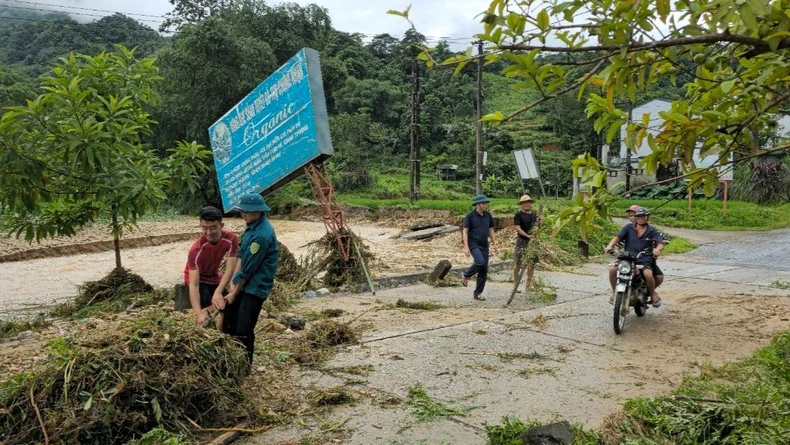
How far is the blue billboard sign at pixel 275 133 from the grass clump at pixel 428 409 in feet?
17.7

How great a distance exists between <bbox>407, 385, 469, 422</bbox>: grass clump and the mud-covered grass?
0.44 m

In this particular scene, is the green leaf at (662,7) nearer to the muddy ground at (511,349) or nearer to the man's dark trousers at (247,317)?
the muddy ground at (511,349)

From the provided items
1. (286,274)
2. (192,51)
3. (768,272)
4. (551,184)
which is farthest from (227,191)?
(551,184)

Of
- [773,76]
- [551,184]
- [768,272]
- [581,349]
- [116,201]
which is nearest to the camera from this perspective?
[773,76]

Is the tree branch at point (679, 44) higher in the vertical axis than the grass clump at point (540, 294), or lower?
higher

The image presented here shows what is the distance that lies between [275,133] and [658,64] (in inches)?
322

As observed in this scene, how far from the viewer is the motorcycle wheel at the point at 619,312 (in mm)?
7094

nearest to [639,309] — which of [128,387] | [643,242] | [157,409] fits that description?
[643,242]

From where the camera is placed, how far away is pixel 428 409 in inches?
185

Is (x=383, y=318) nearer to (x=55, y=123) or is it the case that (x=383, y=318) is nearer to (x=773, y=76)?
(x=55, y=123)

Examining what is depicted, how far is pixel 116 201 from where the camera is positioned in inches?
321

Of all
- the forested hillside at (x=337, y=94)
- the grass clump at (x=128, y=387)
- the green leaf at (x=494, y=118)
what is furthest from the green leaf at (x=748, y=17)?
the forested hillside at (x=337, y=94)

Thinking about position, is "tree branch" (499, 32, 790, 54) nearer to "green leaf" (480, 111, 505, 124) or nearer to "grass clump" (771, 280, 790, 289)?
"green leaf" (480, 111, 505, 124)

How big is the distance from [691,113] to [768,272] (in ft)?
40.5
